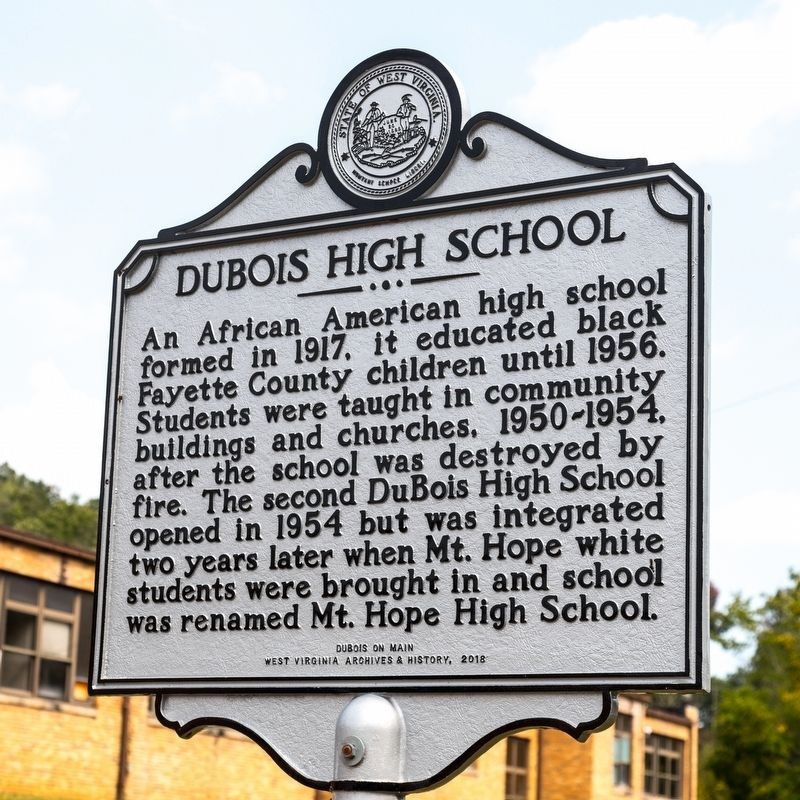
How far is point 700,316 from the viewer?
684cm

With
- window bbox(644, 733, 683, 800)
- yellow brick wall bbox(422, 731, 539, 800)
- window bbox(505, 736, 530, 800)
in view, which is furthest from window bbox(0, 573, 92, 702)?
window bbox(644, 733, 683, 800)

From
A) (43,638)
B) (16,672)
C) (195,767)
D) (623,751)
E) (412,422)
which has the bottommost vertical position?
(623,751)

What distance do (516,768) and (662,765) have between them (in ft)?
24.6

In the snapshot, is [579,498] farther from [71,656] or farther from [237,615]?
[71,656]

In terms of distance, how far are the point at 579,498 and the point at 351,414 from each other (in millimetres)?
1306

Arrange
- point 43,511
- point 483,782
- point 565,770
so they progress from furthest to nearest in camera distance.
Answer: point 43,511, point 565,770, point 483,782

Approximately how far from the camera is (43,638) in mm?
25609

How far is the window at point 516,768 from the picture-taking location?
38.7 m

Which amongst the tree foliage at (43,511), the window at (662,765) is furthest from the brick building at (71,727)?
the tree foliage at (43,511)

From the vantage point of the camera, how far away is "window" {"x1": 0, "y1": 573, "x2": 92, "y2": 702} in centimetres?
2495

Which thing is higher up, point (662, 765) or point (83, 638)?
point (83, 638)

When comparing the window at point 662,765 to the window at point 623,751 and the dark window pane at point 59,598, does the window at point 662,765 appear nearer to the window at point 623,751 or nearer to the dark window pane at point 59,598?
the window at point 623,751

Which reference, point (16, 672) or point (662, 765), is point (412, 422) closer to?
point (16, 672)

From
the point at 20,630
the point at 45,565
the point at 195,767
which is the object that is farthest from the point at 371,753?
the point at 195,767
